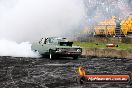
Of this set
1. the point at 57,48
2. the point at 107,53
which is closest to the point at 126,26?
the point at 107,53

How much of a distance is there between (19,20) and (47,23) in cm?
278

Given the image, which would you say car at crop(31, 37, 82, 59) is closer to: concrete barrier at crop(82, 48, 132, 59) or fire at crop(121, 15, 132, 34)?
concrete barrier at crop(82, 48, 132, 59)

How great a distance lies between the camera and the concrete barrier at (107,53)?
88.8 feet

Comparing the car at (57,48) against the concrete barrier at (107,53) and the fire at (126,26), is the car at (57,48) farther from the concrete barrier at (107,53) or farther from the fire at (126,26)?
the fire at (126,26)

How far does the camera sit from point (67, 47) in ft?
86.1

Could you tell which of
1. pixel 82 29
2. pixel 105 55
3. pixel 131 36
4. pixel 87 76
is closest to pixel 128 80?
pixel 87 76

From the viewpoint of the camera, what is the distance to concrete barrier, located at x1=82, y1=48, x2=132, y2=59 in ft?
88.8

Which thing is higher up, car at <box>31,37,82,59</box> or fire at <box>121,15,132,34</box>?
fire at <box>121,15,132,34</box>

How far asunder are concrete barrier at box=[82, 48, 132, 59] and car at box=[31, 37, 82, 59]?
2.69m

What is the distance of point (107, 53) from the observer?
28.8 m

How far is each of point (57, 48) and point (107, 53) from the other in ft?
13.2

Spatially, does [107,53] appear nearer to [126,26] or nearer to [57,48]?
[57,48]

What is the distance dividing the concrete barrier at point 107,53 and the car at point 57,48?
2.69 meters

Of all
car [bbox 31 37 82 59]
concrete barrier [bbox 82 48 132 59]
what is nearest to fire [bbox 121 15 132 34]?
concrete barrier [bbox 82 48 132 59]
